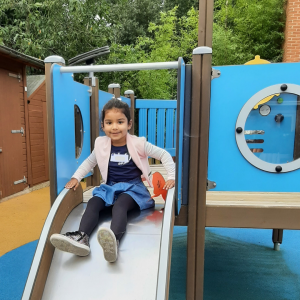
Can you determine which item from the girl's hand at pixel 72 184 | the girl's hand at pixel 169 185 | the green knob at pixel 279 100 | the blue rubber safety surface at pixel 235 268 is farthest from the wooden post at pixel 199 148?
the girl's hand at pixel 72 184

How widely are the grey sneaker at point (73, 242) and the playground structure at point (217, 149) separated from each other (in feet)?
0.41

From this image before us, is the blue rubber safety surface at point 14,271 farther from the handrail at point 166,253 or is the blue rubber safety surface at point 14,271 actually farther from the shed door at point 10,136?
the shed door at point 10,136

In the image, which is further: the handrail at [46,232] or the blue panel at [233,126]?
the blue panel at [233,126]

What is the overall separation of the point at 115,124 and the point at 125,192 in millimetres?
508

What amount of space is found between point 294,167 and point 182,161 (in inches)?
28.8

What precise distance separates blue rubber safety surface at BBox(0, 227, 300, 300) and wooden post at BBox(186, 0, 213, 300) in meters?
0.72

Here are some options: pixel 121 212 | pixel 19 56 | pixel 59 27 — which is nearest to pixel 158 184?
pixel 121 212

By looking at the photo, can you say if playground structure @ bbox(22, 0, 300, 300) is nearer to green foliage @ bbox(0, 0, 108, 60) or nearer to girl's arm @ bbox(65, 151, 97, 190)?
girl's arm @ bbox(65, 151, 97, 190)

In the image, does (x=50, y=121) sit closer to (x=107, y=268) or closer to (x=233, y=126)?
(x=107, y=268)

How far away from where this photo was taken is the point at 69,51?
740 centimetres

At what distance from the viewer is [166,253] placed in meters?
1.50

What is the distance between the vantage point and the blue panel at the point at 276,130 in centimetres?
183

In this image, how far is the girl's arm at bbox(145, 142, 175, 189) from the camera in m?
1.87

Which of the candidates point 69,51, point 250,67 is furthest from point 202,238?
point 69,51
